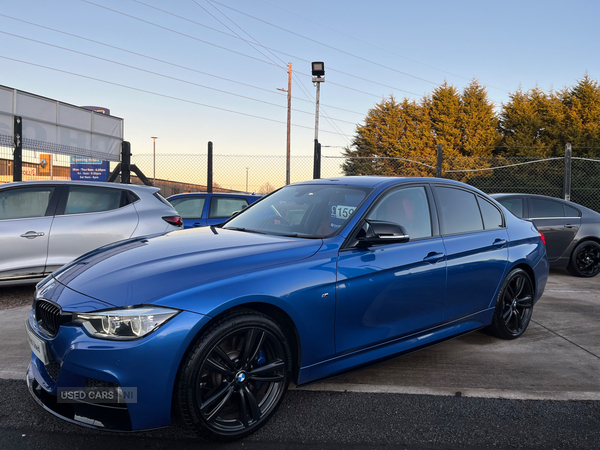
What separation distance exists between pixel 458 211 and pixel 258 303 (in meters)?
2.20

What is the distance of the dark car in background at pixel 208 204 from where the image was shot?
938 cm

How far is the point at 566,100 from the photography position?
107ft

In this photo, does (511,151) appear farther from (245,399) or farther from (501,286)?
(245,399)

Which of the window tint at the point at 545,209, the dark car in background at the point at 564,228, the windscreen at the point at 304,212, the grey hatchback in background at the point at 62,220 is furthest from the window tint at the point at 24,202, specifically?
the window tint at the point at 545,209

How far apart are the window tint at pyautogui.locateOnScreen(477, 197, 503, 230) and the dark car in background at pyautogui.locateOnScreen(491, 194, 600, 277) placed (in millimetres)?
3960

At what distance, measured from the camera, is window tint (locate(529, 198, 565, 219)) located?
832 cm

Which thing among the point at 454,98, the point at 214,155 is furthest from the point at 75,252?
the point at 454,98

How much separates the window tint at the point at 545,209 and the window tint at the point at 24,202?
7.61m

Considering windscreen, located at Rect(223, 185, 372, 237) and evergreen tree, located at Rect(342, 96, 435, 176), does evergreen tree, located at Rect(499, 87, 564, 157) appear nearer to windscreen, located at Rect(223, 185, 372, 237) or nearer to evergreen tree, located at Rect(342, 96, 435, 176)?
evergreen tree, located at Rect(342, 96, 435, 176)

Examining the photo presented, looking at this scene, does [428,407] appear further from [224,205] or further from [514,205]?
[224,205]

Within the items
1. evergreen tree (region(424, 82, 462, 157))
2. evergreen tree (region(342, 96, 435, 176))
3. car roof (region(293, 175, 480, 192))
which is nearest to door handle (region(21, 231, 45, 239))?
car roof (region(293, 175, 480, 192))

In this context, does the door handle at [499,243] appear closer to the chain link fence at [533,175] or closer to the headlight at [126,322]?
the headlight at [126,322]

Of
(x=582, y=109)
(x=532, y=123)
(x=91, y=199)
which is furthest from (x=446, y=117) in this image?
(x=91, y=199)

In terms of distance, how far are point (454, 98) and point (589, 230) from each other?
97.1 feet
